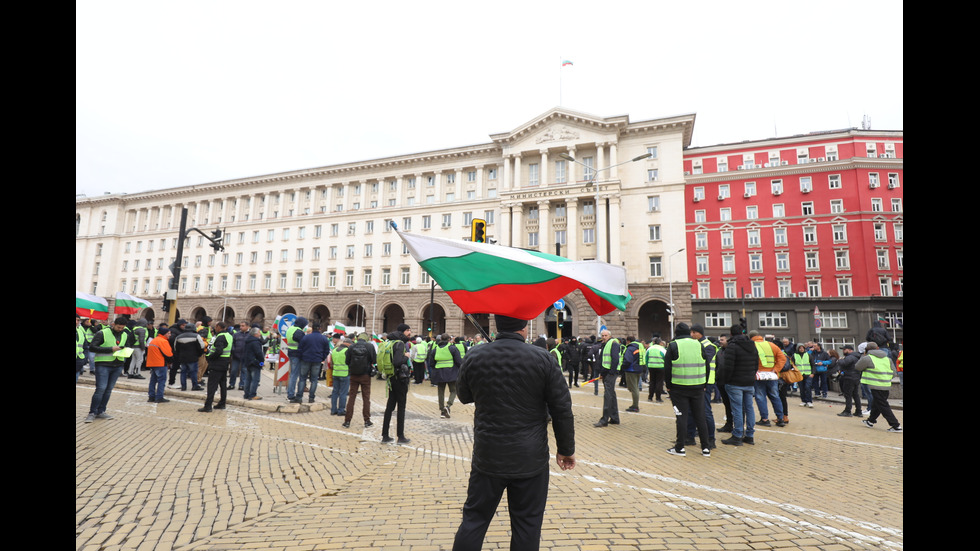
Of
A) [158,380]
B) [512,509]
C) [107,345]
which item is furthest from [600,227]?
[512,509]

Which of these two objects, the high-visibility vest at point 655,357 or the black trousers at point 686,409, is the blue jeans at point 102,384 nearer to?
the black trousers at point 686,409

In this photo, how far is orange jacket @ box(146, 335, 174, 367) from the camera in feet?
32.9

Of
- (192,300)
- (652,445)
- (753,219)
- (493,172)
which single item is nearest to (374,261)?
(493,172)

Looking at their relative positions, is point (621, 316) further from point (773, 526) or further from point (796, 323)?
point (773, 526)

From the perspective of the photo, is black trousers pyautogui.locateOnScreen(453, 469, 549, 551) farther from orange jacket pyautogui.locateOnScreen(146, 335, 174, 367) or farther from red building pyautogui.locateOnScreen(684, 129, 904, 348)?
red building pyautogui.locateOnScreen(684, 129, 904, 348)

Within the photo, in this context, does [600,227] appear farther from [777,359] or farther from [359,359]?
[359,359]

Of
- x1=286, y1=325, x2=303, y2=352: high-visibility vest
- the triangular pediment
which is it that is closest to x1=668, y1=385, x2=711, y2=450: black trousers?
x1=286, y1=325, x2=303, y2=352: high-visibility vest

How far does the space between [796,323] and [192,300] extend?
6454cm

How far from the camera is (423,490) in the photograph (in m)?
5.02

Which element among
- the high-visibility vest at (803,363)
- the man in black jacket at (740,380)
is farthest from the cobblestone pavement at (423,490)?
the high-visibility vest at (803,363)

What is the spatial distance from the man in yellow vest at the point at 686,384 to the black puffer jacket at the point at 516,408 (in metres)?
4.61

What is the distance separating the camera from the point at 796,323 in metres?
39.9

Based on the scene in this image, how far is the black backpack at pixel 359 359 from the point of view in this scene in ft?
27.7

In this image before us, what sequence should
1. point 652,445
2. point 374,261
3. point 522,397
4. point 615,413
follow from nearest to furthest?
point 522,397
point 652,445
point 615,413
point 374,261
